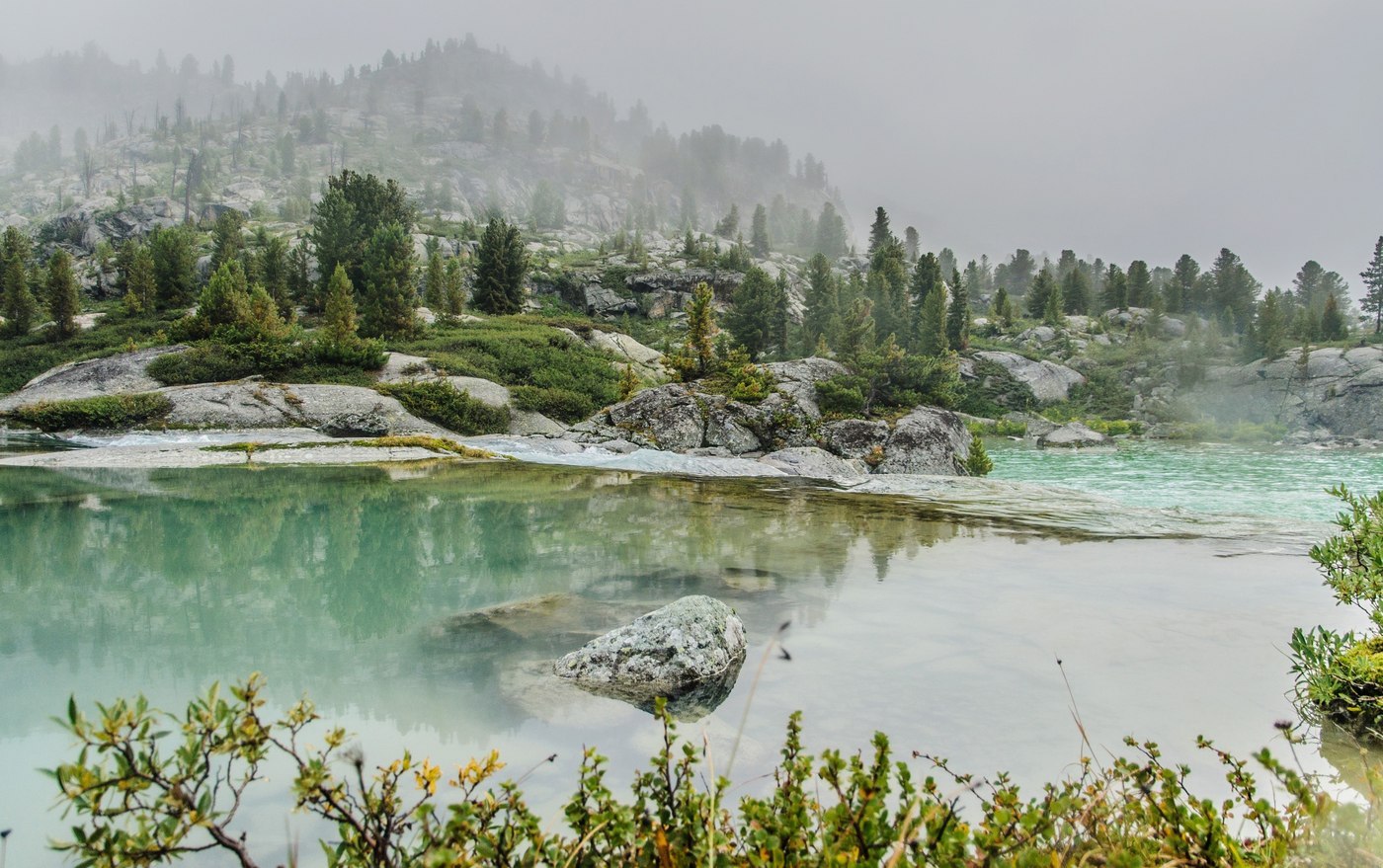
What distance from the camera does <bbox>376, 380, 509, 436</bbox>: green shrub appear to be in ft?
104

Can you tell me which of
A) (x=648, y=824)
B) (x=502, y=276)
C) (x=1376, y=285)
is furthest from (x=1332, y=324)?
(x=648, y=824)

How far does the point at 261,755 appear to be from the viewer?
191 centimetres

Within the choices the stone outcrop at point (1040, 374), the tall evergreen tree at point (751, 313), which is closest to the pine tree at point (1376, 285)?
the stone outcrop at point (1040, 374)

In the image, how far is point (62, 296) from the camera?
40594 millimetres

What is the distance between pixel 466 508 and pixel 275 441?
16018 millimetres

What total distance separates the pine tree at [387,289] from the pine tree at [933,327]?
49.6 m

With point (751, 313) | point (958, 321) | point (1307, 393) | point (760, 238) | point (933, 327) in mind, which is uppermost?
point (760, 238)

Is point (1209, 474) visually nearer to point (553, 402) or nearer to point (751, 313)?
point (553, 402)

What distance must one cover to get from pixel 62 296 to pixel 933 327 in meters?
70.7

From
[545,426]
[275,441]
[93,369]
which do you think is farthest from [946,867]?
[93,369]

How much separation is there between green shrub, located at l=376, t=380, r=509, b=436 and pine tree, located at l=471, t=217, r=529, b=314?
2609 centimetres

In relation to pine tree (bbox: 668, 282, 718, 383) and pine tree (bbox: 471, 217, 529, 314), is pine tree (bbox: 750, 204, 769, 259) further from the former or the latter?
pine tree (bbox: 668, 282, 718, 383)

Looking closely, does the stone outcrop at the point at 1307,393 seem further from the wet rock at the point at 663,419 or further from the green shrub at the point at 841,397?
the wet rock at the point at 663,419

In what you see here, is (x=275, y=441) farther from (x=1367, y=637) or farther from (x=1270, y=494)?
(x=1270, y=494)
